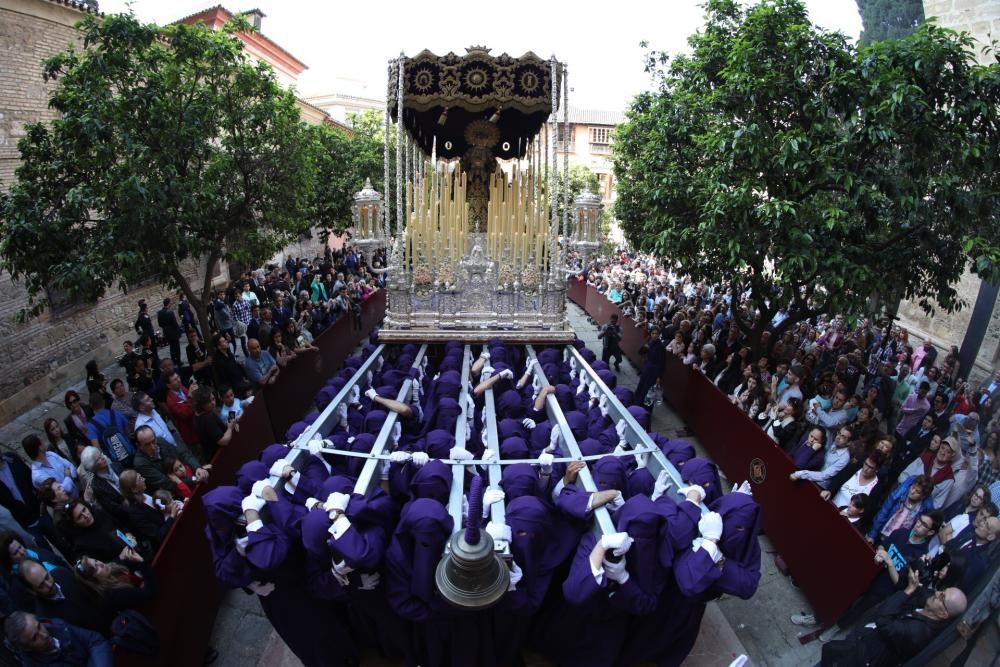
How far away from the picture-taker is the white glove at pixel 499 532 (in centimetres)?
369

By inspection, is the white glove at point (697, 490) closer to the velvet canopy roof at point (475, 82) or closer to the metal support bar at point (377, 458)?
the metal support bar at point (377, 458)

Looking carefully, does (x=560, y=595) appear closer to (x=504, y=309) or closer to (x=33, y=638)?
(x=33, y=638)

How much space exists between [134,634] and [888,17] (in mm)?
41706

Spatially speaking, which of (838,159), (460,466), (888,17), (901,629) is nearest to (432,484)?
(460,466)

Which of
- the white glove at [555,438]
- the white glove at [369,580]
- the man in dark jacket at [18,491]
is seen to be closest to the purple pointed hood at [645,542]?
the white glove at [555,438]

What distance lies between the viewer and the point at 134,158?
7.34 metres

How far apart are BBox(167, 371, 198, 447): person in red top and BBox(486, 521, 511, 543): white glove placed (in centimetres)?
483

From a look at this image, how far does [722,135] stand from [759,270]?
2.03 meters

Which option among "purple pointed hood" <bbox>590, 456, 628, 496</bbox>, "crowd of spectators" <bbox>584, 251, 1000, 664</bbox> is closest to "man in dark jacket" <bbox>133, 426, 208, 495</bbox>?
"purple pointed hood" <bbox>590, 456, 628, 496</bbox>

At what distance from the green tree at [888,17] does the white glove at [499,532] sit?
35771 mm

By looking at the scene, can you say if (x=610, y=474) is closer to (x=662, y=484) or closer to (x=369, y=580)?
(x=662, y=484)

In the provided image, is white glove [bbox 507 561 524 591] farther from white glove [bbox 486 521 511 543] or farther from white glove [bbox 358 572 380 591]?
white glove [bbox 358 572 380 591]

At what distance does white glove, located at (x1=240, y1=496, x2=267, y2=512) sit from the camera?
392cm

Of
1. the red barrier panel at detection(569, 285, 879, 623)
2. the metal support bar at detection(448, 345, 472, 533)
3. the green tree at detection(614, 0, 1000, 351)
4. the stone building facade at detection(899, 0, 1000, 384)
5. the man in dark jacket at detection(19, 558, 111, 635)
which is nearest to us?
the man in dark jacket at detection(19, 558, 111, 635)
